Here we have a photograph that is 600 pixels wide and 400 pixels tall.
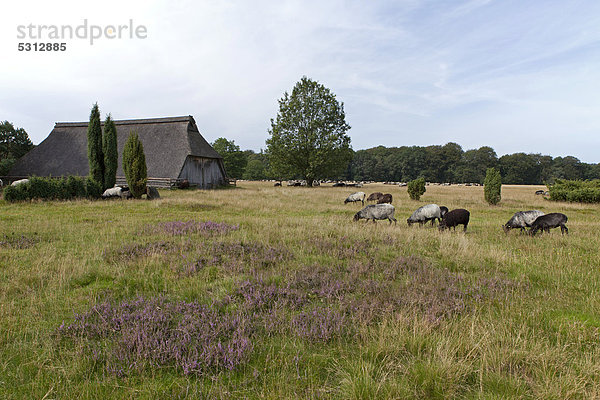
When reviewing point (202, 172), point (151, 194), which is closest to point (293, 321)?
point (151, 194)

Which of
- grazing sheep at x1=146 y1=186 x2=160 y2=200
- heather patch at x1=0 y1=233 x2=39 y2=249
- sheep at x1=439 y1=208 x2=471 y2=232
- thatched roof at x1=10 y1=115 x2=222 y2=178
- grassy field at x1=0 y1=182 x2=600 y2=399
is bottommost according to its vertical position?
grassy field at x1=0 y1=182 x2=600 y2=399

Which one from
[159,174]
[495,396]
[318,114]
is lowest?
[495,396]

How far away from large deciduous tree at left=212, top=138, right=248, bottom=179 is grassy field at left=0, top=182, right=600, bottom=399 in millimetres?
62976

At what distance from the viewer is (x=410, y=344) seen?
3477 millimetres

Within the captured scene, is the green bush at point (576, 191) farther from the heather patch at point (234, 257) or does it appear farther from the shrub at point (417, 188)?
the heather patch at point (234, 257)

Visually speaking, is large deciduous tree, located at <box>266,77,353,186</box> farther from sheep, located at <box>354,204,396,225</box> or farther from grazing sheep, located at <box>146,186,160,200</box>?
sheep, located at <box>354,204,396,225</box>

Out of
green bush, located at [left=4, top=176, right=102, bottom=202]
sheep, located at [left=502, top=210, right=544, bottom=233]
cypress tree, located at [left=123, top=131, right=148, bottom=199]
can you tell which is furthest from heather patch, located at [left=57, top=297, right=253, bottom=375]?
cypress tree, located at [left=123, top=131, right=148, bottom=199]

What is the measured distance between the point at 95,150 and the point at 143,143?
51.4 ft

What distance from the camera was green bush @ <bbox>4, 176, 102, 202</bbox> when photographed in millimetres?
17188

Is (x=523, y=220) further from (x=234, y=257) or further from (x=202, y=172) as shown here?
(x=202, y=172)

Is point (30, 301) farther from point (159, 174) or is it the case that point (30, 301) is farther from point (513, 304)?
point (159, 174)

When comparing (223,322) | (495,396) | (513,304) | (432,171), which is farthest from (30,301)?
(432,171)

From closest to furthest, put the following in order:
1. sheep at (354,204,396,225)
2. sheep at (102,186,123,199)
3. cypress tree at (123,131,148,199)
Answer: sheep at (354,204,396,225) → sheep at (102,186,123,199) → cypress tree at (123,131,148,199)

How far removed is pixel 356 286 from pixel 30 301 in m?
5.50
